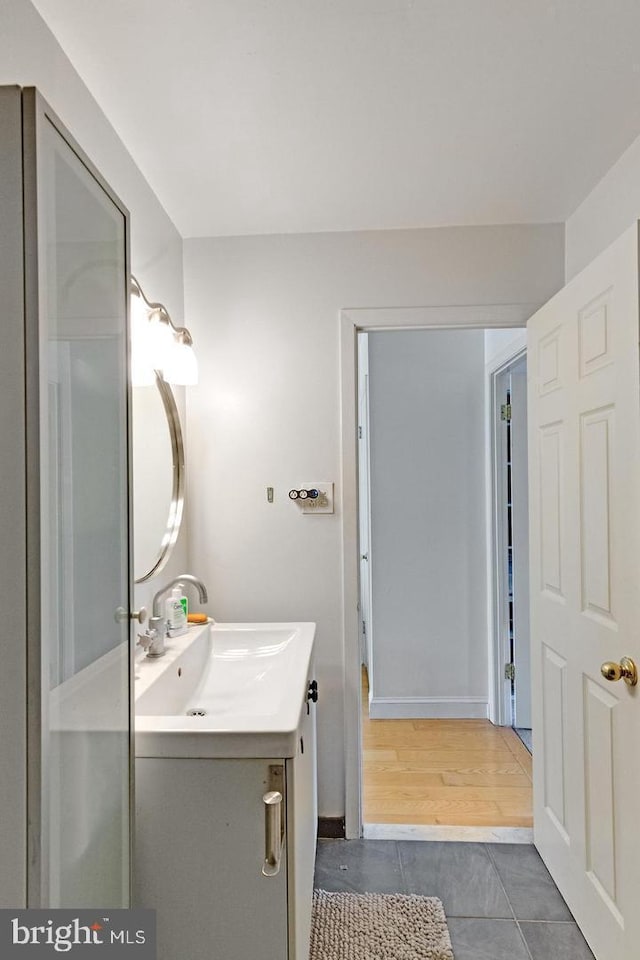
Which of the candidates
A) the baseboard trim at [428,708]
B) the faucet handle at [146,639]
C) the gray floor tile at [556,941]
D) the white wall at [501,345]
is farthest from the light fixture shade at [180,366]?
the baseboard trim at [428,708]

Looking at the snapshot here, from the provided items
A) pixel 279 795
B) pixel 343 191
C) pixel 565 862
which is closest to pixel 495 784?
pixel 565 862

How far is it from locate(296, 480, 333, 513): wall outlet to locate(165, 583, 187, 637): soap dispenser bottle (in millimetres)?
631

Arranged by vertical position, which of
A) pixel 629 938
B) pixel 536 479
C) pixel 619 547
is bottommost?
pixel 629 938

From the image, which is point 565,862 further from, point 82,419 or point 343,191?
A: point 343,191

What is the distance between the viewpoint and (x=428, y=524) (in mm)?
3502

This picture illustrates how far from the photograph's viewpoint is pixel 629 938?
4.85 ft

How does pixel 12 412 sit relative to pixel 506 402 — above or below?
below

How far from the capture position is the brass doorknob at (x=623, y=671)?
1.46m

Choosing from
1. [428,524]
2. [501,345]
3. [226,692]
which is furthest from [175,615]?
[501,345]

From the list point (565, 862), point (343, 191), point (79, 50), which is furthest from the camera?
point (343, 191)

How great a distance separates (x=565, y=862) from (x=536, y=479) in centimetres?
128

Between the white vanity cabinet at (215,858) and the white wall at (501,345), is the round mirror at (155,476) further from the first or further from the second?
the white wall at (501,345)

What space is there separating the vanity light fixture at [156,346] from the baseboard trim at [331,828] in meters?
1.79

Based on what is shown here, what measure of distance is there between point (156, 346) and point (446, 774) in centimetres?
232
